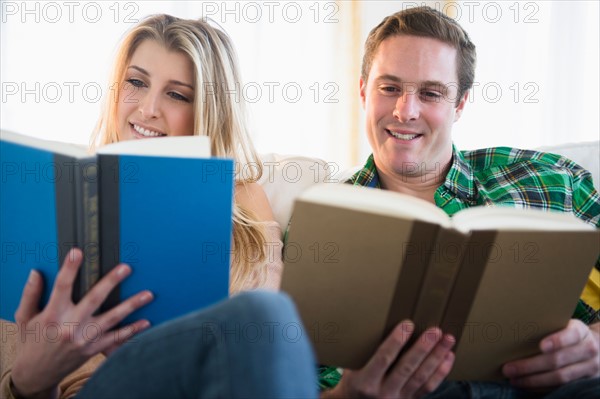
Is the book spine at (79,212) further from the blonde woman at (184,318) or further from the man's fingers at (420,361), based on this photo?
the man's fingers at (420,361)

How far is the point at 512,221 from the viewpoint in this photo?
39.7 inches

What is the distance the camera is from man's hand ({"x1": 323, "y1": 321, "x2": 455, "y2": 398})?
1.05 metres

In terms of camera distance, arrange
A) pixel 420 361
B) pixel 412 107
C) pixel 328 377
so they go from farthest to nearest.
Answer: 1. pixel 412 107
2. pixel 328 377
3. pixel 420 361

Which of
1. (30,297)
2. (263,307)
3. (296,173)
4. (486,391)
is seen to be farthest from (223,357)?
(296,173)

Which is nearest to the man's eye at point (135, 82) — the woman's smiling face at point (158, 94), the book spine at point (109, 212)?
the woman's smiling face at point (158, 94)

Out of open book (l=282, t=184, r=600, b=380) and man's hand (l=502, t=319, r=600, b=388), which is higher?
open book (l=282, t=184, r=600, b=380)

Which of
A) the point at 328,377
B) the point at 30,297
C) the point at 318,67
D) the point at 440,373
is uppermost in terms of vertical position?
the point at 318,67

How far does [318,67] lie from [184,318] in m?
2.60

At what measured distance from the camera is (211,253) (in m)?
1.05

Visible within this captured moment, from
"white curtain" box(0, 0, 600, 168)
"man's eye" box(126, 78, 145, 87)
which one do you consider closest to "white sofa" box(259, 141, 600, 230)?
"man's eye" box(126, 78, 145, 87)

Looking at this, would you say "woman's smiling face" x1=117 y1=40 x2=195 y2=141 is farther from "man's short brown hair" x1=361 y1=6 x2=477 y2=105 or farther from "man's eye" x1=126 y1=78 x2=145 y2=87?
"man's short brown hair" x1=361 y1=6 x2=477 y2=105

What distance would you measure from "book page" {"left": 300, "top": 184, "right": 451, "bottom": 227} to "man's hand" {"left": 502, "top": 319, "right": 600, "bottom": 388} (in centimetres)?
31

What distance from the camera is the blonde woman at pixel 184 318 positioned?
809mm

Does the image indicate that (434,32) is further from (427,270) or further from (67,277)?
(67,277)
